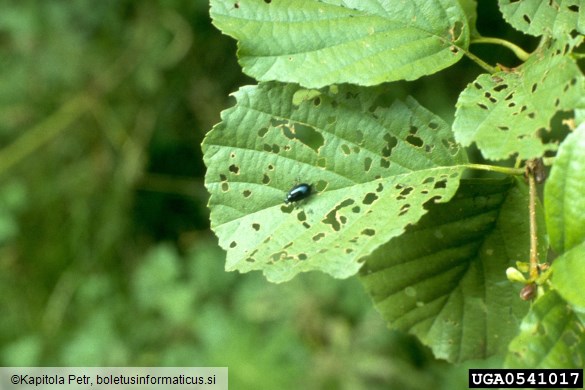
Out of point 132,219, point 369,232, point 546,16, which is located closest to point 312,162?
point 369,232

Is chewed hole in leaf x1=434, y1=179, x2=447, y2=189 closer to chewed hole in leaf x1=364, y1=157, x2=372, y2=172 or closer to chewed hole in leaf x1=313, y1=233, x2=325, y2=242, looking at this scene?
chewed hole in leaf x1=364, y1=157, x2=372, y2=172

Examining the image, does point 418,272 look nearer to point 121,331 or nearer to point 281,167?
point 281,167

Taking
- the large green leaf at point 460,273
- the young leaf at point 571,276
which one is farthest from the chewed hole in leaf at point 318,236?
the young leaf at point 571,276

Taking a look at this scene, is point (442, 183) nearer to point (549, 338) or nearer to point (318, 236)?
point (318, 236)

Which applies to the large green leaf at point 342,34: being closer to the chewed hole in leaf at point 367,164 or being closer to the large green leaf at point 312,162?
the large green leaf at point 312,162

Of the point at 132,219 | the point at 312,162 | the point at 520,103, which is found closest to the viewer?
the point at 520,103

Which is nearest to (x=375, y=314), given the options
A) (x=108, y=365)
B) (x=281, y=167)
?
(x=108, y=365)
